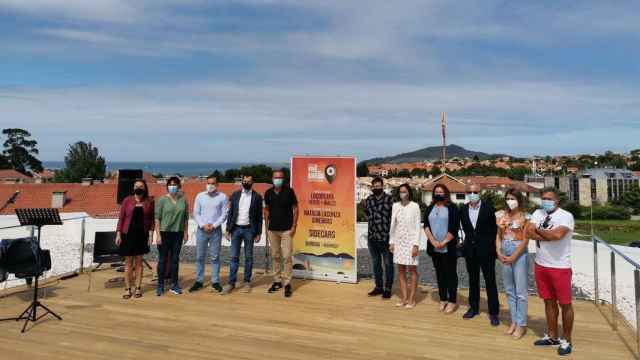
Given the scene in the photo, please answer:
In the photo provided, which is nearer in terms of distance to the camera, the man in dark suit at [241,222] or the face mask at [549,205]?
the face mask at [549,205]

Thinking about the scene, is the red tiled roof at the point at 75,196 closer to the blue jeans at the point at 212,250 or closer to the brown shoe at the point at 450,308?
the blue jeans at the point at 212,250

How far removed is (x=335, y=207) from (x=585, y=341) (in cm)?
324

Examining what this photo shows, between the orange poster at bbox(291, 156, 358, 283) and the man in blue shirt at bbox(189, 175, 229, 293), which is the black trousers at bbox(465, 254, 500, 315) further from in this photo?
the man in blue shirt at bbox(189, 175, 229, 293)

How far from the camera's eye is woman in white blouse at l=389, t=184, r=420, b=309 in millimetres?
4531

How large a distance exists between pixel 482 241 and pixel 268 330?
2.24 metres

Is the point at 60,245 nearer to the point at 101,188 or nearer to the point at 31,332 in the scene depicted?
the point at 31,332

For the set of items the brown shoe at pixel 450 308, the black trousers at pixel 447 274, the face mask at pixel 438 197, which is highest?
the face mask at pixel 438 197

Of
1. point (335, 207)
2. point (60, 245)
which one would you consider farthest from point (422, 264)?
point (60, 245)

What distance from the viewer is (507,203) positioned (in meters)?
3.75

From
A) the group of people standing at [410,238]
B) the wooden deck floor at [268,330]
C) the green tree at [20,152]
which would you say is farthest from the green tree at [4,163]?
the group of people standing at [410,238]

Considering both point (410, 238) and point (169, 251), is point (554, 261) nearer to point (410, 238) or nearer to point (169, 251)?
point (410, 238)

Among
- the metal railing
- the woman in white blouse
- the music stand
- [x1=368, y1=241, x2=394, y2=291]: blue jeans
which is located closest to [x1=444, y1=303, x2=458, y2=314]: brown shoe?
the woman in white blouse

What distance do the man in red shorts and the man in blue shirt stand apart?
3.55m

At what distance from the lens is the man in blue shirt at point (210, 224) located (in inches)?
205
